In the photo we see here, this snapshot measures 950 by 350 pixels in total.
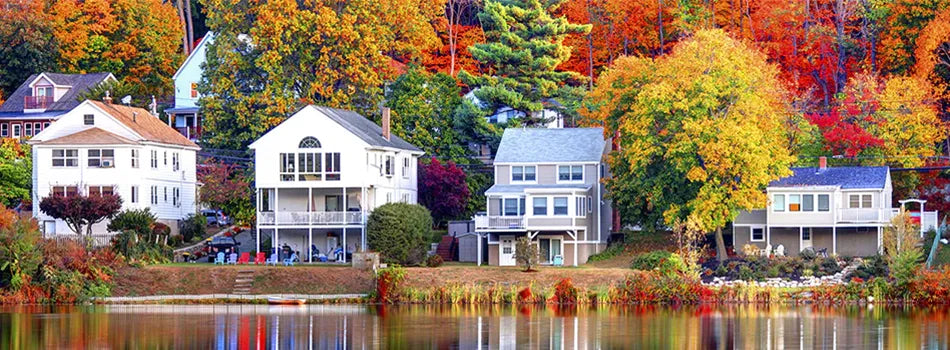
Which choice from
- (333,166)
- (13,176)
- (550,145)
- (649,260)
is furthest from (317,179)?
(649,260)

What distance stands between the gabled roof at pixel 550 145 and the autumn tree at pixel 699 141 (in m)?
3.46

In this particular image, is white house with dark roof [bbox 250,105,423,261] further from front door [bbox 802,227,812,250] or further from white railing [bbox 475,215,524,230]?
front door [bbox 802,227,812,250]

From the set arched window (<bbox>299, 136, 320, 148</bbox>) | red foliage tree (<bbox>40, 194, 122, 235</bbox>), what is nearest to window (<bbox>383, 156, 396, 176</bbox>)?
arched window (<bbox>299, 136, 320, 148</bbox>)

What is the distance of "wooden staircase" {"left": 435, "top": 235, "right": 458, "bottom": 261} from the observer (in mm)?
88625

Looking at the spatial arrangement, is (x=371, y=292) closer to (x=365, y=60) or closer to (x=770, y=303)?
(x=770, y=303)

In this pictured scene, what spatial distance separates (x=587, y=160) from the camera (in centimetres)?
8888

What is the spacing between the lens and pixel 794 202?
86438 millimetres

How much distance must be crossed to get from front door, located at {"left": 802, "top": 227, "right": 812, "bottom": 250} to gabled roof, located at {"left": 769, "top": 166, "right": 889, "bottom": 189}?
2.39 m

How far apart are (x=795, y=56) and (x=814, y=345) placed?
169ft

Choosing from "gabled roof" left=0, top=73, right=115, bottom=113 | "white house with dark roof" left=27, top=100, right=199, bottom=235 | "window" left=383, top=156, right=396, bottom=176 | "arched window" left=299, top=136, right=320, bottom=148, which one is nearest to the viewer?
"arched window" left=299, top=136, right=320, bottom=148

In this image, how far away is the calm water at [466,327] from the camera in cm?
5662

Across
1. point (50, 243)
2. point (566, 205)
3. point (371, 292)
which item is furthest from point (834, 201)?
point (50, 243)

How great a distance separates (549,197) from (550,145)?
4.88 metres

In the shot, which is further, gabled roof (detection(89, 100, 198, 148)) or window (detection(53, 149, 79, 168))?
gabled roof (detection(89, 100, 198, 148))
